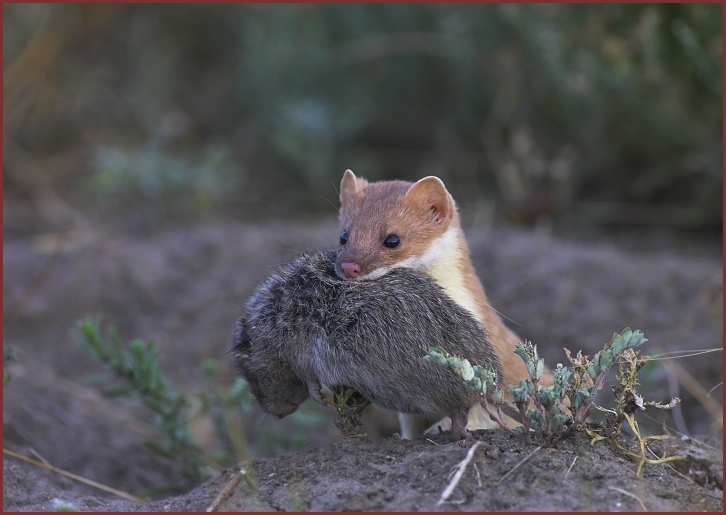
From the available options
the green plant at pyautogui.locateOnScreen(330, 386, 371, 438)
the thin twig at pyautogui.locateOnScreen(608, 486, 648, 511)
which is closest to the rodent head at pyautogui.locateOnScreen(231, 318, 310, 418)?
the green plant at pyautogui.locateOnScreen(330, 386, 371, 438)

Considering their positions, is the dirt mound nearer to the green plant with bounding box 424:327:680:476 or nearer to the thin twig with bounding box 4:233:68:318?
the green plant with bounding box 424:327:680:476

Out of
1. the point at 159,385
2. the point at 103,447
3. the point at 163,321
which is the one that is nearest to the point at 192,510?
the point at 159,385

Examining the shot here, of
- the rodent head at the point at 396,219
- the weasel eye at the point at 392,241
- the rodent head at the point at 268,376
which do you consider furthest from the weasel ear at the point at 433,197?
the rodent head at the point at 268,376

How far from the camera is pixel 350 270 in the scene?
3711mm

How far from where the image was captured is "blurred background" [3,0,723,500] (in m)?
5.80

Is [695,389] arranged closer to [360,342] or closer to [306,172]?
[360,342]

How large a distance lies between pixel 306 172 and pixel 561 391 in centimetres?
609

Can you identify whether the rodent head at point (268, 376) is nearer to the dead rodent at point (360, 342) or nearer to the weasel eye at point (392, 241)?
the dead rodent at point (360, 342)

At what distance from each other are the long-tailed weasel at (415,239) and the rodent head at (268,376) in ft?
1.74

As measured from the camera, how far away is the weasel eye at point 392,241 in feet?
14.0

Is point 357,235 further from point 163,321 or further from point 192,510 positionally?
point 163,321

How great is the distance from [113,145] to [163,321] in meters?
3.65

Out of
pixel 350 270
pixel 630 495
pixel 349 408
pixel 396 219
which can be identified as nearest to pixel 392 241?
pixel 396 219

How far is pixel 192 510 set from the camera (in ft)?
10.2
